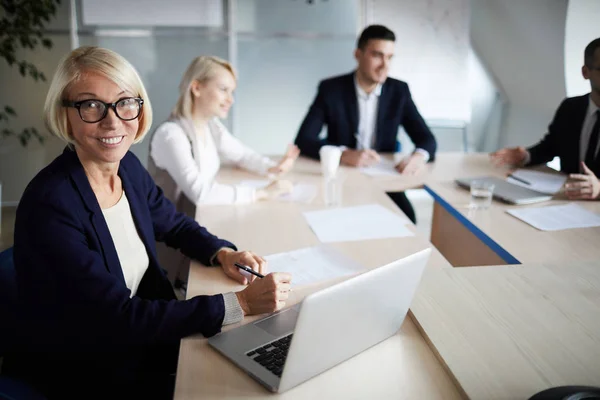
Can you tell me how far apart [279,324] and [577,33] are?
9.99 feet

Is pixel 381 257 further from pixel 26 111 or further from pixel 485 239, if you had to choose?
pixel 26 111

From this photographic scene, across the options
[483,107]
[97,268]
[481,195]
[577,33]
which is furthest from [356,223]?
[483,107]

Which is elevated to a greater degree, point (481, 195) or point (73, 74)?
point (73, 74)

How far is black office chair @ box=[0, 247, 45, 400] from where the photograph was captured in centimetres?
101

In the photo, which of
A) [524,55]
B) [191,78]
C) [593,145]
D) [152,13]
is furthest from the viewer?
[524,55]

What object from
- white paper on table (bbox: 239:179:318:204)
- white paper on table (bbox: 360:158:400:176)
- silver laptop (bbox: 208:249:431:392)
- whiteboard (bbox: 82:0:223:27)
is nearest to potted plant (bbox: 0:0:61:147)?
whiteboard (bbox: 82:0:223:27)

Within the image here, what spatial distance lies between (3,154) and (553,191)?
381 centimetres

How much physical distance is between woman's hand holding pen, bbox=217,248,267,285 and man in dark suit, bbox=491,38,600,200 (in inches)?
51.2

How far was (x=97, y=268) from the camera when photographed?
1.10 meters

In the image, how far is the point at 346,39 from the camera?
14.2 feet

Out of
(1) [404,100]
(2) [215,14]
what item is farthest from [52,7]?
(1) [404,100]

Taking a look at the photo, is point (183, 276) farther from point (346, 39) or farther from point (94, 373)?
point (346, 39)

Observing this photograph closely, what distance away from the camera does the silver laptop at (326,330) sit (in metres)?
0.83

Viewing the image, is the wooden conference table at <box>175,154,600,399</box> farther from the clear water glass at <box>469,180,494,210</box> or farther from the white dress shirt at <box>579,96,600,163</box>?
the white dress shirt at <box>579,96,600,163</box>
